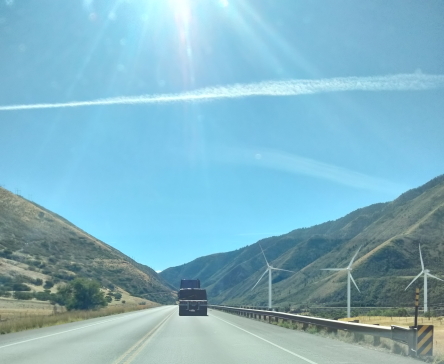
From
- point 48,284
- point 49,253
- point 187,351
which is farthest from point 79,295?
point 187,351

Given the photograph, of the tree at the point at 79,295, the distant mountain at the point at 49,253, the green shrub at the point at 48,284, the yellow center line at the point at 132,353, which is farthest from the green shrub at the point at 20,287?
the yellow center line at the point at 132,353

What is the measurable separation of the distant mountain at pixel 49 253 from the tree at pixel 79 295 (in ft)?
45.0

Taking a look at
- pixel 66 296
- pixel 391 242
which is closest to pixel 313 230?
pixel 391 242

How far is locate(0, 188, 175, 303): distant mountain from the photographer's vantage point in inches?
3231

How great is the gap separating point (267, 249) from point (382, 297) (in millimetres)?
117532

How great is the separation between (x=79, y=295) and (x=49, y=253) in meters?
34.6

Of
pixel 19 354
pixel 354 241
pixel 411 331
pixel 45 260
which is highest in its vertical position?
pixel 354 241

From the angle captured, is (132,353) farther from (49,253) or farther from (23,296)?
(49,253)

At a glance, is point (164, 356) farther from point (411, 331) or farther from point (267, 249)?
point (267, 249)

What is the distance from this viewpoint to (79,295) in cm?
6300

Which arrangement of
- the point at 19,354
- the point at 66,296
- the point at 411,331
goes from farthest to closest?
1. the point at 66,296
2. the point at 19,354
3. the point at 411,331

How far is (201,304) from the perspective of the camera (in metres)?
52.7

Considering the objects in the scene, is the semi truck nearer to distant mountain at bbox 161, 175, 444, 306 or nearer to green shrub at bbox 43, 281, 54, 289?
green shrub at bbox 43, 281, 54, 289

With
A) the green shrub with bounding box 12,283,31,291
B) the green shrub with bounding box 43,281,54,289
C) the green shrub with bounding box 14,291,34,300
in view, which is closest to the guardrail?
the green shrub with bounding box 14,291,34,300
